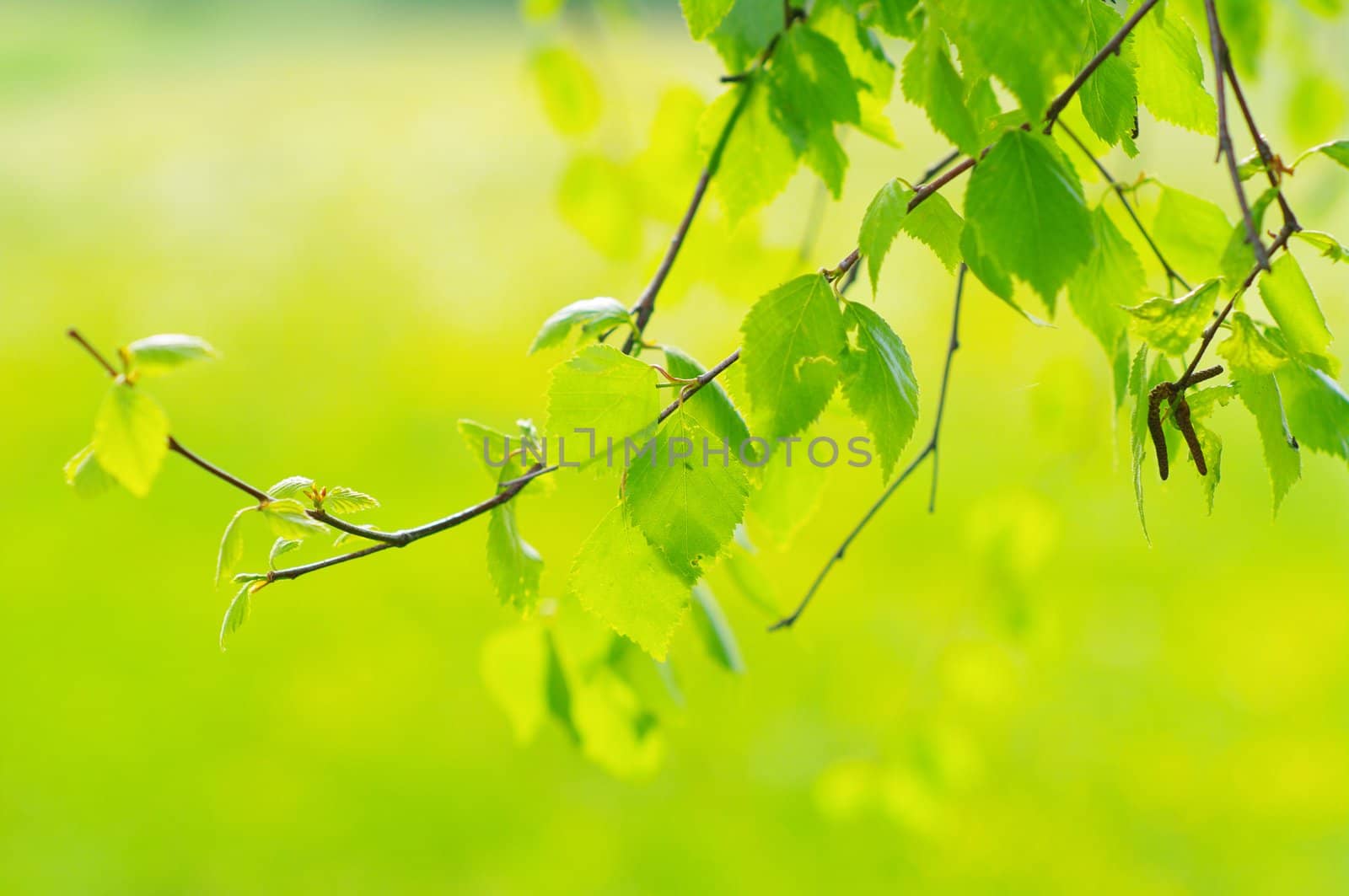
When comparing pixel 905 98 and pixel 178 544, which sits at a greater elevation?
pixel 178 544

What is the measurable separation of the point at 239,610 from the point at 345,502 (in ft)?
0.24

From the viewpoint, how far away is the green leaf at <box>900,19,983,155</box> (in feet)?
1.59

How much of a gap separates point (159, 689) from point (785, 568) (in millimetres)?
1337

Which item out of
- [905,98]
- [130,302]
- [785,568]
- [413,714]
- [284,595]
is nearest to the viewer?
Answer: [905,98]

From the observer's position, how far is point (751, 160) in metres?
0.65

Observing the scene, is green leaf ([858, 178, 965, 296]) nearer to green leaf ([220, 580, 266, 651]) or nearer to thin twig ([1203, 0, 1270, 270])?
thin twig ([1203, 0, 1270, 270])

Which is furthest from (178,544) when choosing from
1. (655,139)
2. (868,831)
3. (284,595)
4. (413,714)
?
(655,139)

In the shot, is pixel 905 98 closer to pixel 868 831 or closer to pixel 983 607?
pixel 983 607

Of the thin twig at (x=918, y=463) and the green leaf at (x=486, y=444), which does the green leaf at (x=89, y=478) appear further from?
the thin twig at (x=918, y=463)

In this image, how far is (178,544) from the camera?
2445 millimetres

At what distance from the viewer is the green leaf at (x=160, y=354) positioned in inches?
17.7

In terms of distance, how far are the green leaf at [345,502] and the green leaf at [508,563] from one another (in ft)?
0.26

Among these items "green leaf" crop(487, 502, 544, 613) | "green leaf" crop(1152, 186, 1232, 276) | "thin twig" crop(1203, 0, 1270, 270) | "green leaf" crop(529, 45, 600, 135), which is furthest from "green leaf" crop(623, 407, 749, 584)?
"green leaf" crop(529, 45, 600, 135)

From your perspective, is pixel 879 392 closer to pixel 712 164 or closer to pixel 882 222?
pixel 882 222
